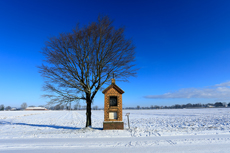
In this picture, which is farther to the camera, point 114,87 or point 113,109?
point 114,87

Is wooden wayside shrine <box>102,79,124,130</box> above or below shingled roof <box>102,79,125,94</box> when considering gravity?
below

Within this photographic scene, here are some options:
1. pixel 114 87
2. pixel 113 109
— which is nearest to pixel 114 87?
pixel 114 87

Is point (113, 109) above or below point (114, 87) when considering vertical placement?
below

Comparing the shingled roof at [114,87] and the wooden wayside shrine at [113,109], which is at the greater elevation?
the shingled roof at [114,87]

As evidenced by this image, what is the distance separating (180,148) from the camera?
22.0 ft

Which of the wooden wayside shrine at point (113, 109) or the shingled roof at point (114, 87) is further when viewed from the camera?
the shingled roof at point (114, 87)

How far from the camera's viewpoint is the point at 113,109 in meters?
12.2

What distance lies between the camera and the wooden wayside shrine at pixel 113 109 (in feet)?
38.4

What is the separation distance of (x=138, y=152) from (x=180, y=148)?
87.6 inches

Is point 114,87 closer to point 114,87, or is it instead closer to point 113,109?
point 114,87

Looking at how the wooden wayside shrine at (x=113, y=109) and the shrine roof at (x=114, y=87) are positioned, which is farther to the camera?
the shrine roof at (x=114, y=87)

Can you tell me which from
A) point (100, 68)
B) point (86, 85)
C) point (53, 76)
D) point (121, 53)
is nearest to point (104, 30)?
point (121, 53)

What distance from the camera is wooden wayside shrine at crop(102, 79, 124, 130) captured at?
11711mm

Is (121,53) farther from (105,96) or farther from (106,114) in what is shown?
(106,114)
